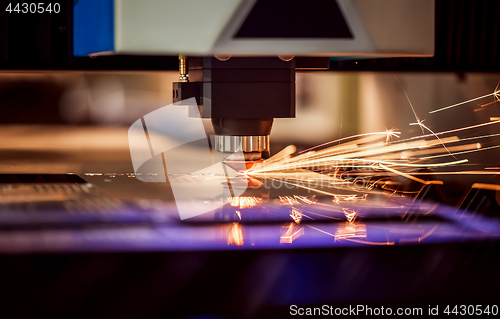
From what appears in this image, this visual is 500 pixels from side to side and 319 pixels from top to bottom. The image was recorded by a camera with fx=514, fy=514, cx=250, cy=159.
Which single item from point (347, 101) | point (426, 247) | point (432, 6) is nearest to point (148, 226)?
point (426, 247)

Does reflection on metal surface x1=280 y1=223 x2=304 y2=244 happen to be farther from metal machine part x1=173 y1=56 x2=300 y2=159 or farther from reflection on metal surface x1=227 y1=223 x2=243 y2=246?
metal machine part x1=173 y1=56 x2=300 y2=159

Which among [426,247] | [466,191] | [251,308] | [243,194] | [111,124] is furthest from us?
[111,124]

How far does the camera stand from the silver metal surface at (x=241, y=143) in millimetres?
780

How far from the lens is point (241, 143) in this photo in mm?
781

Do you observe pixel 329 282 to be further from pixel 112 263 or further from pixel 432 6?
pixel 432 6

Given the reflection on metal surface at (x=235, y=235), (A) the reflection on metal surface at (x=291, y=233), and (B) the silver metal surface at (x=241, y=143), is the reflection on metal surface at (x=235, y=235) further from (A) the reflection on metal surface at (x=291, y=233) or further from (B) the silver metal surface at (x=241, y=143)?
(B) the silver metal surface at (x=241, y=143)

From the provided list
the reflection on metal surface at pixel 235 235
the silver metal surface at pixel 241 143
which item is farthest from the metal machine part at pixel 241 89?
the reflection on metal surface at pixel 235 235

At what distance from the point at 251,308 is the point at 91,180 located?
70cm

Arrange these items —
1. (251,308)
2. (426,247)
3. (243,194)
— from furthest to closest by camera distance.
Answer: (243,194)
(426,247)
(251,308)

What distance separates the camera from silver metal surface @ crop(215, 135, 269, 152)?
0.78 m

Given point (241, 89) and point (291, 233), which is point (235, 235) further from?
point (241, 89)

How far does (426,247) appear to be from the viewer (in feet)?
1.88

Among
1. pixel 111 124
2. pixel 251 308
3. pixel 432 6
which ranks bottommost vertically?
Result: pixel 251 308

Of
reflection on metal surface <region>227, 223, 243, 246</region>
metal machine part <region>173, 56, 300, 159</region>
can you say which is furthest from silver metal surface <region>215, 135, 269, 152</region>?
reflection on metal surface <region>227, 223, 243, 246</region>
